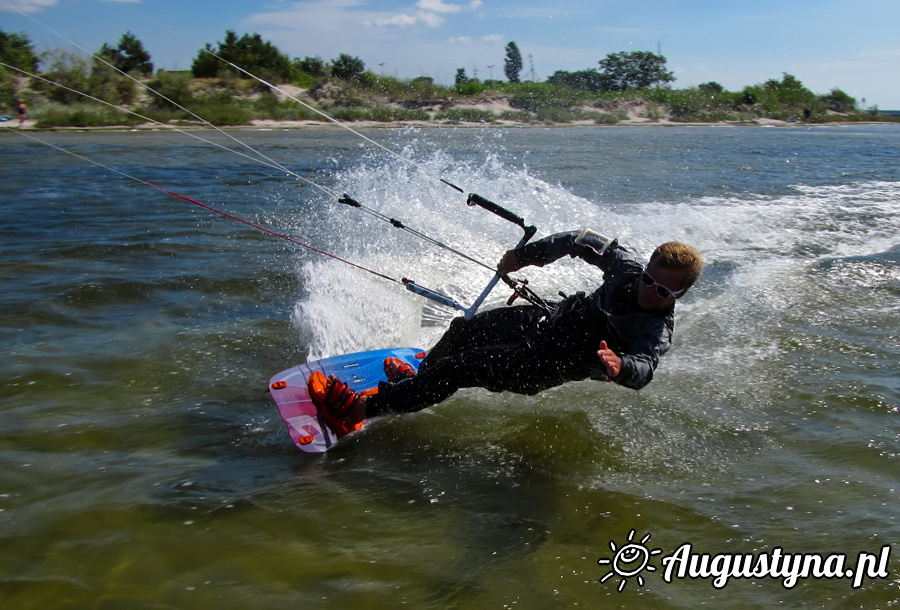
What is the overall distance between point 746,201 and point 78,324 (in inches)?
461

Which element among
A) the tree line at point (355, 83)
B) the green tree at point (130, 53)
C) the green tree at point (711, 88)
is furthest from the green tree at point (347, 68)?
the green tree at point (711, 88)

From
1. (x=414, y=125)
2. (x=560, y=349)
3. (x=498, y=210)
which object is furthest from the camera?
(x=414, y=125)

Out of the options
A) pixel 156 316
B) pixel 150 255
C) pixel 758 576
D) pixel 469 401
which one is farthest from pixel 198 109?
pixel 758 576

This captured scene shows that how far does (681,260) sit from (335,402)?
2179 millimetres

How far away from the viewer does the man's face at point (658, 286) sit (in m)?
3.68

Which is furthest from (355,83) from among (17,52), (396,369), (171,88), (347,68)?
(396,369)

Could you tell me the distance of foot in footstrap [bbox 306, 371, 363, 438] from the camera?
420 cm

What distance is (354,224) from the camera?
9.05m

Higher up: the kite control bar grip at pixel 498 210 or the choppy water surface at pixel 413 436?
the kite control bar grip at pixel 498 210

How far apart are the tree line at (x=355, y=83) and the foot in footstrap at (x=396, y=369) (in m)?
19.9

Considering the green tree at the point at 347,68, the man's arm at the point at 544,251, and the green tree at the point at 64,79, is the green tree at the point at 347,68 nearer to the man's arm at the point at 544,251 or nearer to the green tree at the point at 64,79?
the green tree at the point at 64,79

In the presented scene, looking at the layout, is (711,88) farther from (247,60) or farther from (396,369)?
(396,369)

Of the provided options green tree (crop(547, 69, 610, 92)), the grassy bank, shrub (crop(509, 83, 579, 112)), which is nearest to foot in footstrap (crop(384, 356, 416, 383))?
the grassy bank

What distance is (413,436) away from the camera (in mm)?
4480
